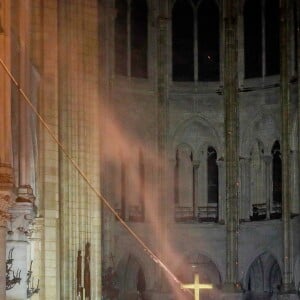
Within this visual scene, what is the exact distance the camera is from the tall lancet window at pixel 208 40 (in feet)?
140

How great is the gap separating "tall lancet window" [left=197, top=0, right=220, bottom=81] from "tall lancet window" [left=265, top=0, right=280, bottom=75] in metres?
2.04

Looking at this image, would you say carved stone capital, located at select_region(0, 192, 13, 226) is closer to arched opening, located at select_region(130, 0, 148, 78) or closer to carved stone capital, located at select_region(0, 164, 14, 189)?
carved stone capital, located at select_region(0, 164, 14, 189)

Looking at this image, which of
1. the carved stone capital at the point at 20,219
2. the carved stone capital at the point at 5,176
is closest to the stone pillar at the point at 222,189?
the carved stone capital at the point at 20,219

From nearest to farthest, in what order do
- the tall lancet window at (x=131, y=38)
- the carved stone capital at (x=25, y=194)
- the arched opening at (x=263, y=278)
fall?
the carved stone capital at (x=25, y=194) < the tall lancet window at (x=131, y=38) < the arched opening at (x=263, y=278)

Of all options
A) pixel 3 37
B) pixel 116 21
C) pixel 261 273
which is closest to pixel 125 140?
pixel 116 21

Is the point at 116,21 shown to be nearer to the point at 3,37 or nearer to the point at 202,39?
the point at 202,39

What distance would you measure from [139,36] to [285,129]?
269 inches

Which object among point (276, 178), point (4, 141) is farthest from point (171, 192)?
point (4, 141)

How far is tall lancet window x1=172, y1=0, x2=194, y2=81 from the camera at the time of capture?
42500mm

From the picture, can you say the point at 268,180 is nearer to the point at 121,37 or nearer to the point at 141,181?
the point at 141,181

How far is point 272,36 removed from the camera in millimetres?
41750

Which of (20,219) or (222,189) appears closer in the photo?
(20,219)

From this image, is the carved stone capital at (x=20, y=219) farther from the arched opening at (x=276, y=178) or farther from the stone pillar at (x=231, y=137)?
the arched opening at (x=276, y=178)

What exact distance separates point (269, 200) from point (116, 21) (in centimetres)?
895
